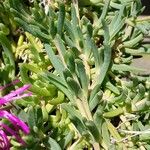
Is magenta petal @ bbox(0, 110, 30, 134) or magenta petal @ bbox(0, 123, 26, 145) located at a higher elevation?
magenta petal @ bbox(0, 110, 30, 134)

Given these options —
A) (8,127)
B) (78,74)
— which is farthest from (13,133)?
(78,74)

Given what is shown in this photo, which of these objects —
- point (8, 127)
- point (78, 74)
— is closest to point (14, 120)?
point (8, 127)

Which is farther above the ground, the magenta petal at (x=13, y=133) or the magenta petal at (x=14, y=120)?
the magenta petal at (x=14, y=120)

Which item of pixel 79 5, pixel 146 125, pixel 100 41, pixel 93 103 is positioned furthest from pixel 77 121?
pixel 79 5

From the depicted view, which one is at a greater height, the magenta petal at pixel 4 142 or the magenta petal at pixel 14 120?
the magenta petal at pixel 14 120

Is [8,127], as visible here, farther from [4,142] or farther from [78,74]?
[78,74]

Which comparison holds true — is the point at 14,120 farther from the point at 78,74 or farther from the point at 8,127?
the point at 78,74

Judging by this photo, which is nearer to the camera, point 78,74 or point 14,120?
point 14,120

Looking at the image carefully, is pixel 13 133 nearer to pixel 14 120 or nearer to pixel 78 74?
pixel 14 120

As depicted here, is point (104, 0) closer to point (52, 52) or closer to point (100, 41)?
point (100, 41)

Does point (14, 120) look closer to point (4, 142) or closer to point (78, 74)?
point (4, 142)

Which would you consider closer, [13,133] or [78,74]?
[13,133]
